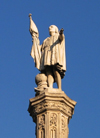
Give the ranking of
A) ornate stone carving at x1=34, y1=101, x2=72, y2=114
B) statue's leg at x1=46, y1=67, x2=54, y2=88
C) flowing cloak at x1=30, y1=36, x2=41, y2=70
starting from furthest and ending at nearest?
flowing cloak at x1=30, y1=36, x2=41, y2=70
statue's leg at x1=46, y1=67, x2=54, y2=88
ornate stone carving at x1=34, y1=101, x2=72, y2=114

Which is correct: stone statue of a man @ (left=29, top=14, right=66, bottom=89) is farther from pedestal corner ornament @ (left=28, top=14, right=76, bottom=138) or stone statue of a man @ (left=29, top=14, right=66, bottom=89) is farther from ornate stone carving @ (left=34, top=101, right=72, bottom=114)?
ornate stone carving @ (left=34, top=101, right=72, bottom=114)

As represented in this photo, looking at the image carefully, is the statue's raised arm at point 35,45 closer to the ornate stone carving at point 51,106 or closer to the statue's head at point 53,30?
the statue's head at point 53,30

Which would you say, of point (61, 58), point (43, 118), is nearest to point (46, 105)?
point (43, 118)

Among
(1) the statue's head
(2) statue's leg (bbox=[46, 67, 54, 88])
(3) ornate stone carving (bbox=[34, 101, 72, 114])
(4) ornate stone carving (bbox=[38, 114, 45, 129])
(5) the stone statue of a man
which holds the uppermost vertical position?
(1) the statue's head

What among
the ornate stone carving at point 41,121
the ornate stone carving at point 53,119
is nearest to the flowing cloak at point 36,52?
the ornate stone carving at point 41,121

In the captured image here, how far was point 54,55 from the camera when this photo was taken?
25.9 metres

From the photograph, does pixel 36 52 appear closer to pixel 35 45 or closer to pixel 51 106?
pixel 35 45

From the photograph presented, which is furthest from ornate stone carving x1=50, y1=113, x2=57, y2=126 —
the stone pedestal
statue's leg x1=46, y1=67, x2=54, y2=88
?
statue's leg x1=46, y1=67, x2=54, y2=88

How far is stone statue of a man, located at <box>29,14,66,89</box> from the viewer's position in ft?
84.5

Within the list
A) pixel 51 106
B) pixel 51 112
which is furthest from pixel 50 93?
pixel 51 112

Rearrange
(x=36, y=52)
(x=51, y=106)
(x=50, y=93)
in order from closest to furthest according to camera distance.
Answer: (x=51, y=106), (x=50, y=93), (x=36, y=52)

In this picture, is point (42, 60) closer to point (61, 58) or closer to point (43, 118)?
point (61, 58)

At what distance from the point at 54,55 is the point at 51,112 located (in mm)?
2844

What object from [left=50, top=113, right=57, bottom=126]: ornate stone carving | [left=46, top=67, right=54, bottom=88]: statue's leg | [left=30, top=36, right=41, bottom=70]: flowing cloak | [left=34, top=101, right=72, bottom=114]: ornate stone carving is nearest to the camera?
[left=50, top=113, right=57, bottom=126]: ornate stone carving
